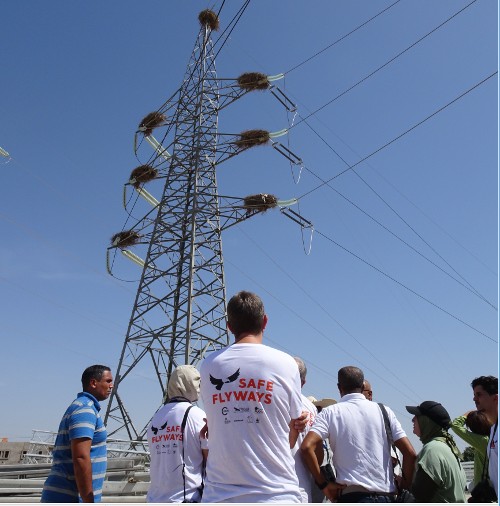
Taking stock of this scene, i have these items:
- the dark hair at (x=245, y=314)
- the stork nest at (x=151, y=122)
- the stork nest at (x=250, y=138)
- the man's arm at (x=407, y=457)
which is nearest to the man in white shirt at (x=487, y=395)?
the man's arm at (x=407, y=457)

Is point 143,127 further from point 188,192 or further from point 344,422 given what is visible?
point 344,422

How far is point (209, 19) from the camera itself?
23.3m

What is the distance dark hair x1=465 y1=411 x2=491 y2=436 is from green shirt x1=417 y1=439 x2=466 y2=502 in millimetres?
707

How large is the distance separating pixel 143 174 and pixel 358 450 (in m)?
19.3

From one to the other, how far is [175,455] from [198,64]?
20.9m

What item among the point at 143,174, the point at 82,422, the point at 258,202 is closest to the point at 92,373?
the point at 82,422

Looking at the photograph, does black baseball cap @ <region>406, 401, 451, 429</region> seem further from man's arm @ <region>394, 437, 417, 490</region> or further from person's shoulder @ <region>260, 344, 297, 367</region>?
person's shoulder @ <region>260, 344, 297, 367</region>

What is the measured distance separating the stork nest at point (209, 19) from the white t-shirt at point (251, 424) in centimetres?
2343

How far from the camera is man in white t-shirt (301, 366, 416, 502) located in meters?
3.27

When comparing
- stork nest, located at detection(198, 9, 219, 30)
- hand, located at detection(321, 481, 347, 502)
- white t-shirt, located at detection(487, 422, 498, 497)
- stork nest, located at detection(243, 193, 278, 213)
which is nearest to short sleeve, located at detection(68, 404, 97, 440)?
hand, located at detection(321, 481, 347, 502)

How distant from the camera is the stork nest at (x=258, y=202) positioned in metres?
18.8

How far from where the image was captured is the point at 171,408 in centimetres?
339

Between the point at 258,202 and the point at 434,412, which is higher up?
the point at 258,202

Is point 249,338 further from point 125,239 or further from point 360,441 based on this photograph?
point 125,239
